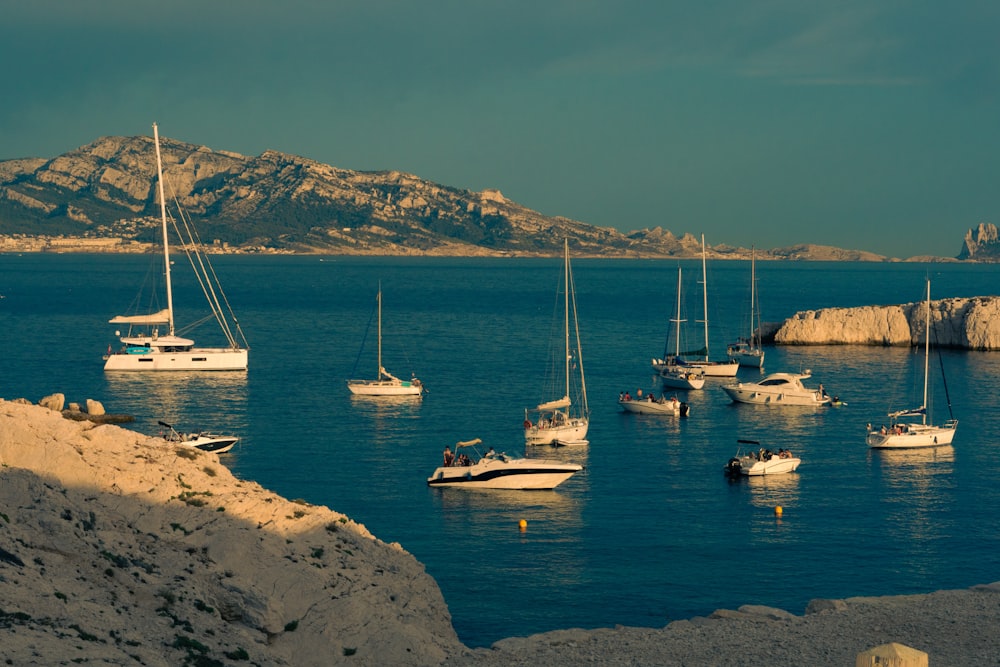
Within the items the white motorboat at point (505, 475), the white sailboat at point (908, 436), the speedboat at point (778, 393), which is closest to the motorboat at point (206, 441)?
the white motorboat at point (505, 475)

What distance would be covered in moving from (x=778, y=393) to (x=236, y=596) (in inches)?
2553

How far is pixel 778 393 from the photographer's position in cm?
8531

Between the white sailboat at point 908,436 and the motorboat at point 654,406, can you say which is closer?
the white sailboat at point 908,436

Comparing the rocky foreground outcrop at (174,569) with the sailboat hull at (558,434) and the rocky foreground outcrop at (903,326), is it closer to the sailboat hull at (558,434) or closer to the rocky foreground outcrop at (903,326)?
the sailboat hull at (558,434)

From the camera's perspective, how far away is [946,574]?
4288cm

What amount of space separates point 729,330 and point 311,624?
136929mm

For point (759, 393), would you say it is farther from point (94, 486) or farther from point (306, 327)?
point (306, 327)

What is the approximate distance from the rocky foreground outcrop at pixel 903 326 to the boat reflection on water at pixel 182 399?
67.1 m

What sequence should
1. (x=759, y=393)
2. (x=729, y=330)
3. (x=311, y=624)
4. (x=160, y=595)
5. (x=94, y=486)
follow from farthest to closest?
(x=729, y=330)
(x=759, y=393)
(x=94, y=486)
(x=311, y=624)
(x=160, y=595)

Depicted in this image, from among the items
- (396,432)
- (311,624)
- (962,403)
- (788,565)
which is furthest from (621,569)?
(962,403)

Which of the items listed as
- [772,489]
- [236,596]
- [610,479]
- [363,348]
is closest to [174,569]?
[236,596]

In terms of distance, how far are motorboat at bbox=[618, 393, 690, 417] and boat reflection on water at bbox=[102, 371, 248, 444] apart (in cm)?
2696

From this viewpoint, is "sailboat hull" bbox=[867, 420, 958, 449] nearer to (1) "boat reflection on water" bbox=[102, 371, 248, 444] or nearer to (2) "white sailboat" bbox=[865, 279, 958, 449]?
(2) "white sailboat" bbox=[865, 279, 958, 449]

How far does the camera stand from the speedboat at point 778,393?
278 ft
